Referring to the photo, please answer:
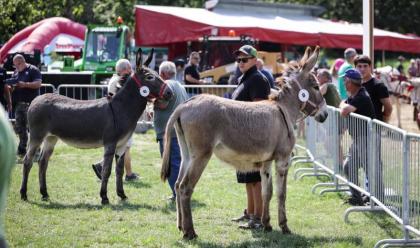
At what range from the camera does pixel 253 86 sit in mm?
8617

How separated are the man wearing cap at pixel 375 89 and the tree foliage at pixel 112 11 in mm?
15102

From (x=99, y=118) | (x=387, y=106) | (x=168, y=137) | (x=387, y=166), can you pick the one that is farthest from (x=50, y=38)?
(x=387, y=166)

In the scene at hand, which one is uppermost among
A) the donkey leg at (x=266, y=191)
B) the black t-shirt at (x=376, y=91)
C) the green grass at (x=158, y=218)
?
the black t-shirt at (x=376, y=91)

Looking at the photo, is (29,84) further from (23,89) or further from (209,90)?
(209,90)

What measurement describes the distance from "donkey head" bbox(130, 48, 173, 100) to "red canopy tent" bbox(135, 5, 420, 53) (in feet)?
48.3

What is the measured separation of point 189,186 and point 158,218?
154 centimetres

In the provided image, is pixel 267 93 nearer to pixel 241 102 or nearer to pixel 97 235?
pixel 241 102

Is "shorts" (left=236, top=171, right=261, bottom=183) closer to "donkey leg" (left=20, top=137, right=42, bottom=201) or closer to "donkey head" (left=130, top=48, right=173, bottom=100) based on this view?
"donkey head" (left=130, top=48, right=173, bottom=100)

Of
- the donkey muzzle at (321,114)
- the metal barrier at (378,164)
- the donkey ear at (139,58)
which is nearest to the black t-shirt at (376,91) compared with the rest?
the metal barrier at (378,164)

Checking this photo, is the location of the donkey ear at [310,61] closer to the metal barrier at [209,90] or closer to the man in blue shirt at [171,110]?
the man in blue shirt at [171,110]

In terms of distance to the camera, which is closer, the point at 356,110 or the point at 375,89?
the point at 356,110

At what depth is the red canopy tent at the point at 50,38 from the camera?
2522cm

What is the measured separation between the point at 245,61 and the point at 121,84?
8.61ft

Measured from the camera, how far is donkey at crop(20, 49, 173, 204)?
10125 millimetres
